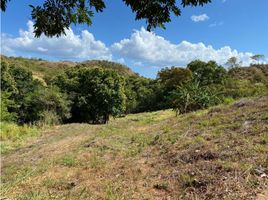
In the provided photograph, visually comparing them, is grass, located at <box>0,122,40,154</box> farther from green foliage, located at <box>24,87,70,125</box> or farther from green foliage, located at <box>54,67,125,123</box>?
green foliage, located at <box>54,67,125,123</box>

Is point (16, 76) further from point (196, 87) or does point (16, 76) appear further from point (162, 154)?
point (162, 154)

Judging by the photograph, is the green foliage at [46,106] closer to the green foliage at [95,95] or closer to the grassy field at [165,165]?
the green foliage at [95,95]

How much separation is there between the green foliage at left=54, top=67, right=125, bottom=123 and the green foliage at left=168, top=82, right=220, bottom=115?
1025 cm

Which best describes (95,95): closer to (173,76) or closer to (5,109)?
(5,109)

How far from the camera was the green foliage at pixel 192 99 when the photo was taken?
1856 centimetres

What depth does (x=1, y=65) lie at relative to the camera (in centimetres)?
2755

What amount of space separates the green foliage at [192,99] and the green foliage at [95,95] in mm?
10248

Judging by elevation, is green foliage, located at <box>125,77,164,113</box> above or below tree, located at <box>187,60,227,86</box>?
below

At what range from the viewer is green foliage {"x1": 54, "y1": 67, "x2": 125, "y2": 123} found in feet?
94.5

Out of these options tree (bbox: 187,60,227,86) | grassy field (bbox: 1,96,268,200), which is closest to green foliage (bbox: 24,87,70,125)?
grassy field (bbox: 1,96,268,200)

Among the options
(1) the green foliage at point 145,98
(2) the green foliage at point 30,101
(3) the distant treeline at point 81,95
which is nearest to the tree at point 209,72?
(1) the green foliage at point 145,98

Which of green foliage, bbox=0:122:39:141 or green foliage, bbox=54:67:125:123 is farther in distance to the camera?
green foliage, bbox=54:67:125:123

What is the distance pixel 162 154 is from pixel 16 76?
2476 cm

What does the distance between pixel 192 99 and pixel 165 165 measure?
472 inches
